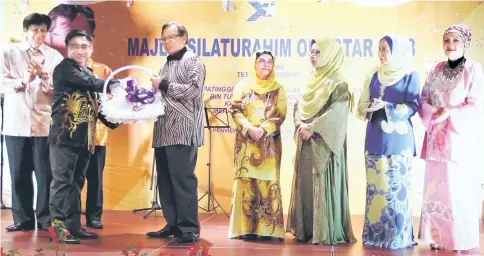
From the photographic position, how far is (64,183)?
15.2 ft

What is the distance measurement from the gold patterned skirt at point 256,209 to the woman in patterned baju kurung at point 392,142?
652 mm

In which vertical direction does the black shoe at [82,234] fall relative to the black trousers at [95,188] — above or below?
below

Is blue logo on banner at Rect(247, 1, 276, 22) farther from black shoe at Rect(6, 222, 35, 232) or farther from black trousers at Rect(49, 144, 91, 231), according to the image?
black shoe at Rect(6, 222, 35, 232)

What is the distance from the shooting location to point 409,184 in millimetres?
4617

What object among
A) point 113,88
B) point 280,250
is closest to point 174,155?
point 113,88

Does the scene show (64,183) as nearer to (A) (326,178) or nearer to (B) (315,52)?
(A) (326,178)

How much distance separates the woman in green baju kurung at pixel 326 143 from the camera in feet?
15.2

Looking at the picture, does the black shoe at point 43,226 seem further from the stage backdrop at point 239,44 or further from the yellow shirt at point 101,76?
the yellow shirt at point 101,76

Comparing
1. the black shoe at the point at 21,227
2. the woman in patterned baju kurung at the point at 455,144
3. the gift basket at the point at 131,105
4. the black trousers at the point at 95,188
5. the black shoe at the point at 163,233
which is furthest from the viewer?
the black trousers at the point at 95,188

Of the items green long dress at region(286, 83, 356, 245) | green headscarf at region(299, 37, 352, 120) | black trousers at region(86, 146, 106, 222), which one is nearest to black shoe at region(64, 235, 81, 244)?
black trousers at region(86, 146, 106, 222)

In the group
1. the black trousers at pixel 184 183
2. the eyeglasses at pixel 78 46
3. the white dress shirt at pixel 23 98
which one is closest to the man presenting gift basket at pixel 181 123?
the black trousers at pixel 184 183

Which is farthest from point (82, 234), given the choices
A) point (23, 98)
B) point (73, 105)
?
point (23, 98)

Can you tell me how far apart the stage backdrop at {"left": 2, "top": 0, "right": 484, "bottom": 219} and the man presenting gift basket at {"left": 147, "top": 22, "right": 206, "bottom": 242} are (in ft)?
2.26

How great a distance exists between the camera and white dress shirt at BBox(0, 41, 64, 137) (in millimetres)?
5066
